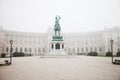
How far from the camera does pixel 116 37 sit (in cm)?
8062

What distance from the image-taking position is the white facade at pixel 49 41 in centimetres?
8444

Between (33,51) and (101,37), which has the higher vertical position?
(101,37)

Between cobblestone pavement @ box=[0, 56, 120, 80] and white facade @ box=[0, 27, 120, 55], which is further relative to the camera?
white facade @ box=[0, 27, 120, 55]

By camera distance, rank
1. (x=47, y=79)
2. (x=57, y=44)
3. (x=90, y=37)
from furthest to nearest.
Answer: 1. (x=90, y=37)
2. (x=57, y=44)
3. (x=47, y=79)

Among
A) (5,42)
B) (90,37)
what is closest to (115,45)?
(90,37)

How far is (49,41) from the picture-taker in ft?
311

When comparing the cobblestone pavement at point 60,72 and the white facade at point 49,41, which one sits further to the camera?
the white facade at point 49,41

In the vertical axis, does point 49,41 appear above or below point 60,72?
above

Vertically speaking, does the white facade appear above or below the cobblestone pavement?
above

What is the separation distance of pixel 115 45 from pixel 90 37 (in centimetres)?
1863

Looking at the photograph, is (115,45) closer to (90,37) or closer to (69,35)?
(90,37)

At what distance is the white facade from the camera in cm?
Answer: 8444

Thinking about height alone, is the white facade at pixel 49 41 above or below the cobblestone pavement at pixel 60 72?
above

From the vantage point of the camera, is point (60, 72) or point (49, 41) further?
point (49, 41)
